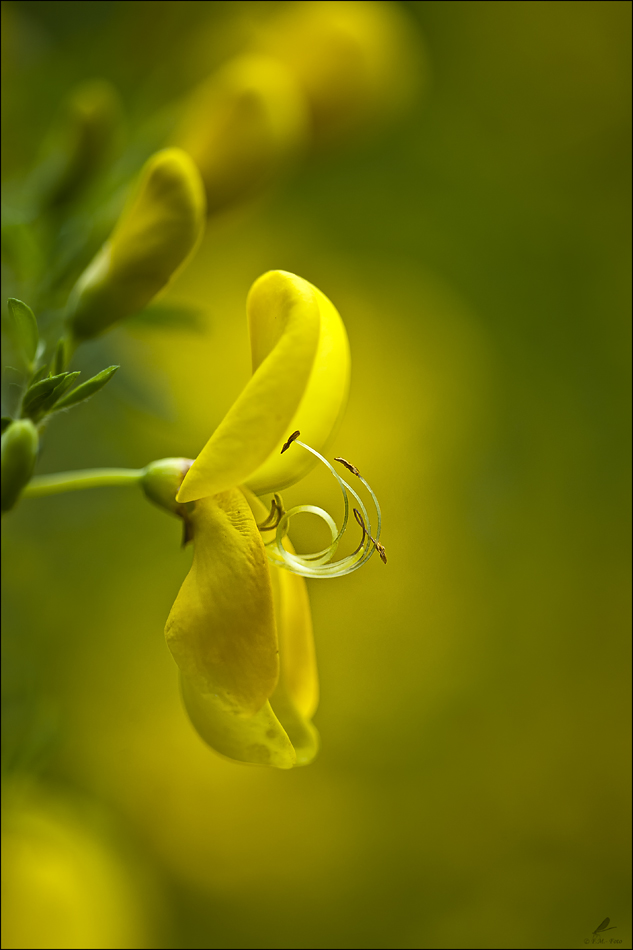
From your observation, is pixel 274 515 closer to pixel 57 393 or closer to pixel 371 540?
pixel 371 540

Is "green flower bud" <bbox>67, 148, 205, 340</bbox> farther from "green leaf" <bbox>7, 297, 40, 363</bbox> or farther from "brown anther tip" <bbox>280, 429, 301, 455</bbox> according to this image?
"brown anther tip" <bbox>280, 429, 301, 455</bbox>

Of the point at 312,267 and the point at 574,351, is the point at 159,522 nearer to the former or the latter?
the point at 312,267

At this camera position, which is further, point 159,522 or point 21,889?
point 159,522

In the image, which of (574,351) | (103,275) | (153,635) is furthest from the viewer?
(574,351)

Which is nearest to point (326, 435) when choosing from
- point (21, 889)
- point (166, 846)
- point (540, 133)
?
point (21, 889)

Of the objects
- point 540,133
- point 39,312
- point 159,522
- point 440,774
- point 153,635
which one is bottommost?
point 440,774

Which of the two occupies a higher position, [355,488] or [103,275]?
[103,275]
